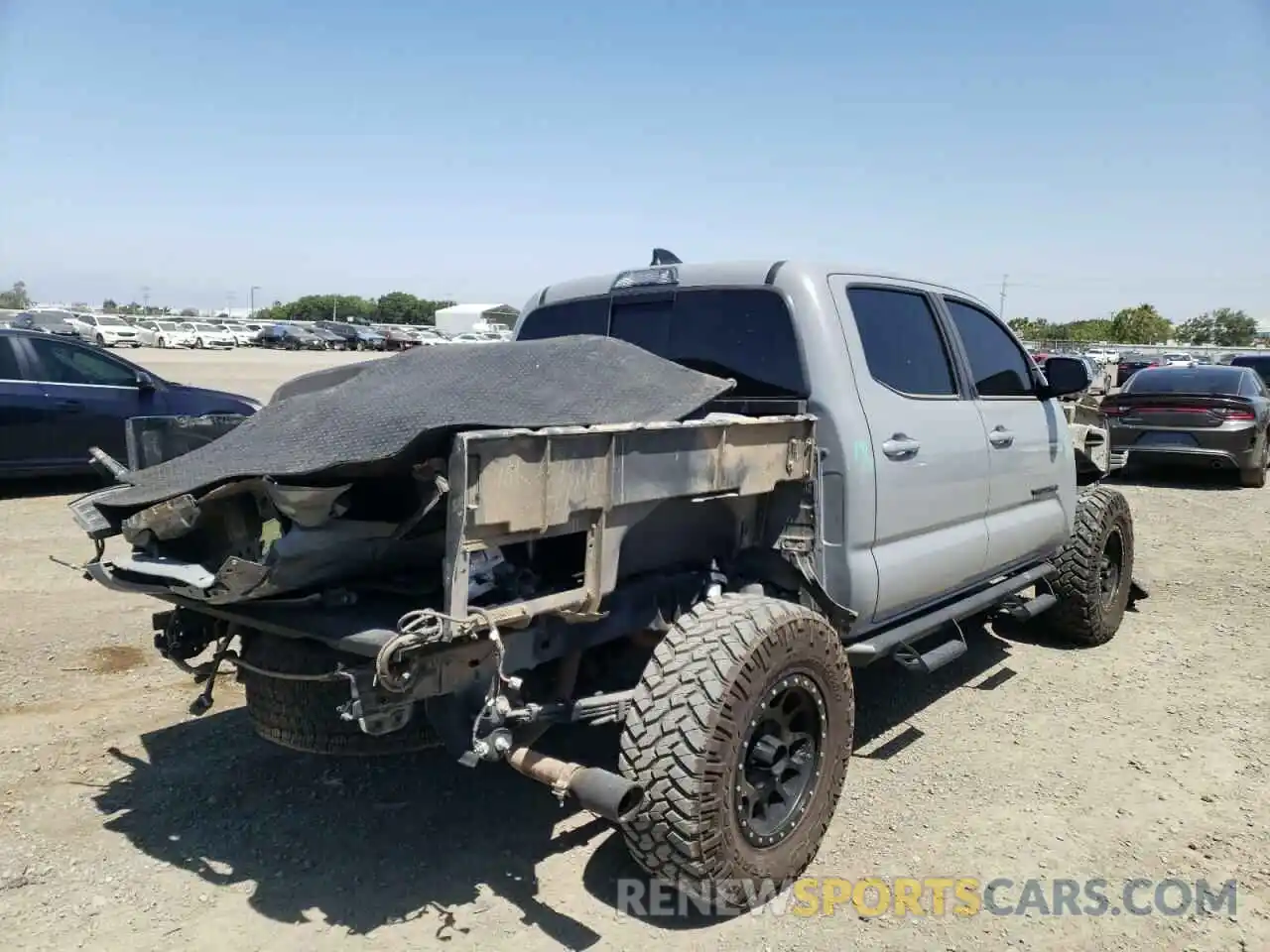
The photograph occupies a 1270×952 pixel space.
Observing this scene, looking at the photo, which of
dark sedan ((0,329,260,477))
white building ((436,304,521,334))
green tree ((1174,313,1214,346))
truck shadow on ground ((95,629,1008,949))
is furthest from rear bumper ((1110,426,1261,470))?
green tree ((1174,313,1214,346))

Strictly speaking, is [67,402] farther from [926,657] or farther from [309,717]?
[926,657]

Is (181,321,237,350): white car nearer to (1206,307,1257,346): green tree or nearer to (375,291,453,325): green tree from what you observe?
(375,291,453,325): green tree

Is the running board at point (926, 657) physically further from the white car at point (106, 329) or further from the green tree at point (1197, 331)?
the green tree at point (1197, 331)

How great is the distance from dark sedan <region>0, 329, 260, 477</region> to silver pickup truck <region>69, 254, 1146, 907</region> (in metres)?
6.35

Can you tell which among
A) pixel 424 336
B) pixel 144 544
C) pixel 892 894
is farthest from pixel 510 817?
pixel 424 336

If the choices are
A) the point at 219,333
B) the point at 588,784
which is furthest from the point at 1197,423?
the point at 219,333

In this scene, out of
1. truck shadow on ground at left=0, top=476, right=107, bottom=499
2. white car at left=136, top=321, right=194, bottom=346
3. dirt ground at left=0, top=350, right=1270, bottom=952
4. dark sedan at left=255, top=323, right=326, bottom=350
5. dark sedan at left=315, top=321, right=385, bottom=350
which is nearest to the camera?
dirt ground at left=0, top=350, right=1270, bottom=952

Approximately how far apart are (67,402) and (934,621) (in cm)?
865

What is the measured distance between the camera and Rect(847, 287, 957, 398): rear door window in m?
4.03

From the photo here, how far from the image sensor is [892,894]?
3.26 metres

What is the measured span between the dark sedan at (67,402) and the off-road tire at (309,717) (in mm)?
6196

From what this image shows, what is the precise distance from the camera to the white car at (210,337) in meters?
51.7

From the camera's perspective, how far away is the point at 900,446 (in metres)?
3.92

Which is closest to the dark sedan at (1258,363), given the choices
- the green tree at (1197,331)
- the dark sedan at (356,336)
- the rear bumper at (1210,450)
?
the rear bumper at (1210,450)
